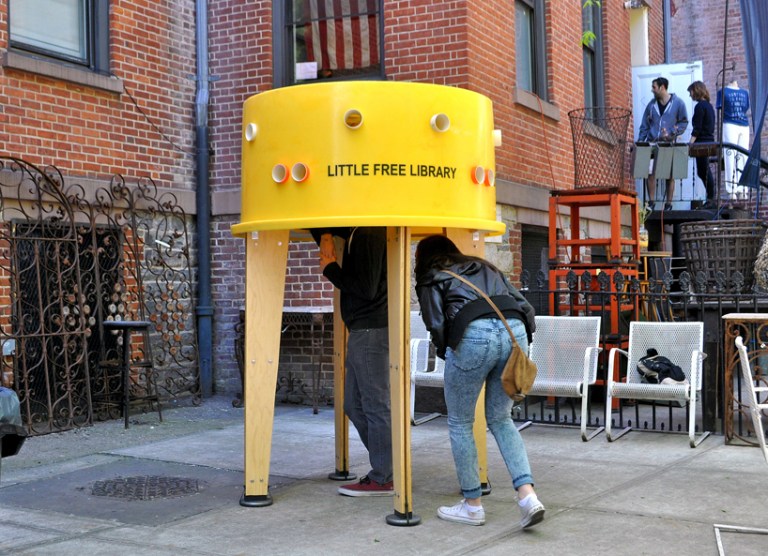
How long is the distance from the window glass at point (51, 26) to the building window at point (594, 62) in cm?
731

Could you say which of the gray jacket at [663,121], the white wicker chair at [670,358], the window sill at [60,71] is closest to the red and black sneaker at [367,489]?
→ the white wicker chair at [670,358]

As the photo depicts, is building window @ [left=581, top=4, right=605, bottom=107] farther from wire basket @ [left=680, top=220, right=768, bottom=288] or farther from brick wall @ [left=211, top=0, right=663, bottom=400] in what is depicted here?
wire basket @ [left=680, top=220, right=768, bottom=288]

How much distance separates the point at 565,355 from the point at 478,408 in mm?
2288

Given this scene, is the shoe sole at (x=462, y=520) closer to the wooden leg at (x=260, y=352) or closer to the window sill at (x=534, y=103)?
the wooden leg at (x=260, y=352)

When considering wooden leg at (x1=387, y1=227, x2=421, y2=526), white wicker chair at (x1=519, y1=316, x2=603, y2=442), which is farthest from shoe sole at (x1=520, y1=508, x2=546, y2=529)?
white wicker chair at (x1=519, y1=316, x2=603, y2=442)

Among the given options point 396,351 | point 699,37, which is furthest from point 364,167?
point 699,37

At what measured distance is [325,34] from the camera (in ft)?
34.7

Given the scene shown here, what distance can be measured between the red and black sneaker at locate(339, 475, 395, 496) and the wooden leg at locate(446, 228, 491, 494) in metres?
0.59

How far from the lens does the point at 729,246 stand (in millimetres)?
10195

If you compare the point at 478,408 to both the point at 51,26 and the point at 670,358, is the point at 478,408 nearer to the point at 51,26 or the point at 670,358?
the point at 670,358

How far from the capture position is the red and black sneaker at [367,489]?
622 cm

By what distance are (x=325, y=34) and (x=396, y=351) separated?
231 inches

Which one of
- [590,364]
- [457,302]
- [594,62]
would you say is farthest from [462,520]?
[594,62]

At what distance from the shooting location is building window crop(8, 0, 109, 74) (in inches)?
346
